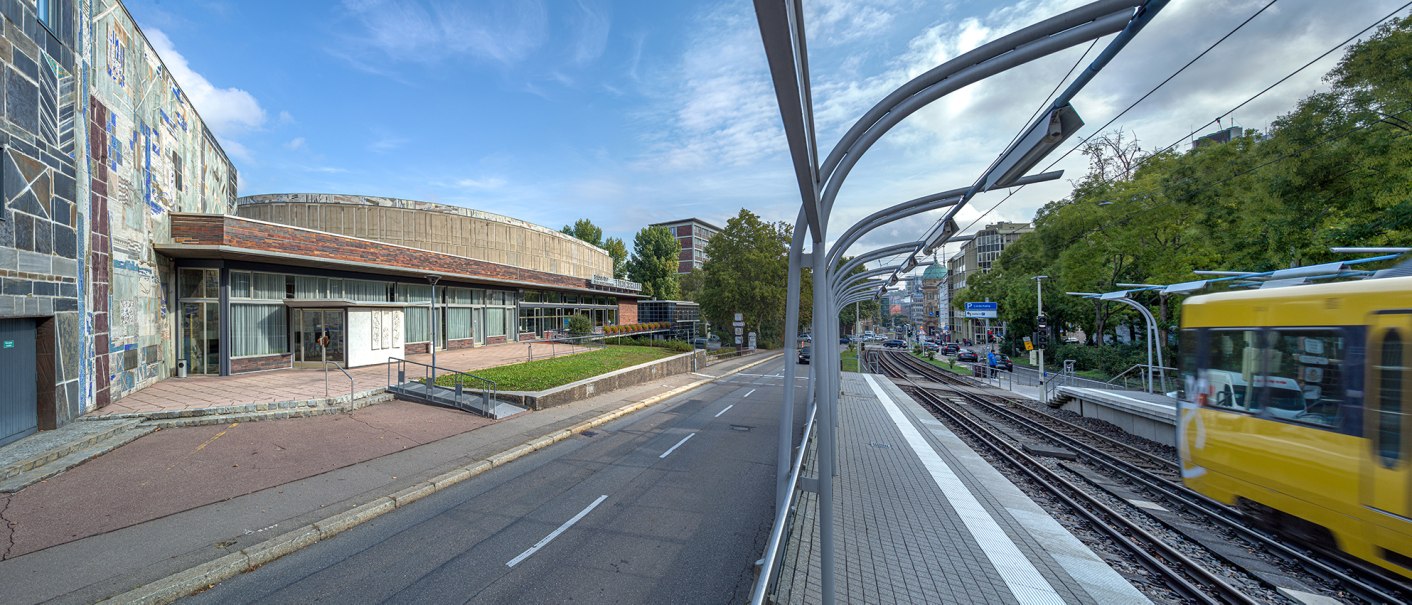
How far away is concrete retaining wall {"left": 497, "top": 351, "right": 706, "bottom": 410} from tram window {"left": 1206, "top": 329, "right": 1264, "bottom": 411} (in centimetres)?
1344

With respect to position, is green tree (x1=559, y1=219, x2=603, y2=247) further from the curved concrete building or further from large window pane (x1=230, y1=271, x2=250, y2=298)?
large window pane (x1=230, y1=271, x2=250, y2=298)

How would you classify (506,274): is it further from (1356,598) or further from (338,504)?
(1356,598)

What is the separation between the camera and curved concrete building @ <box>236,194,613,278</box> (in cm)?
3759

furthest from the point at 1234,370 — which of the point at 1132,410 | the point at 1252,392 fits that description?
the point at 1132,410

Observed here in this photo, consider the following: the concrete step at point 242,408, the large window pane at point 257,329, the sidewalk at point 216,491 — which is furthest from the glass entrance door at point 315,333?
the sidewalk at point 216,491

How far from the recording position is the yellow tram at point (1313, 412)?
4.52 meters

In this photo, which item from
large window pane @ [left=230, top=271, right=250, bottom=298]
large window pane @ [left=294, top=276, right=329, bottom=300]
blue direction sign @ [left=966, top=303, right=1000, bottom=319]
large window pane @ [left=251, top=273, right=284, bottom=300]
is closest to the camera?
large window pane @ [left=230, top=271, right=250, bottom=298]

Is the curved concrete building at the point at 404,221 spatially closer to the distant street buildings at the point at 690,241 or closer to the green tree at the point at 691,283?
the green tree at the point at 691,283

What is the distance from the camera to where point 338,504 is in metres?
6.58

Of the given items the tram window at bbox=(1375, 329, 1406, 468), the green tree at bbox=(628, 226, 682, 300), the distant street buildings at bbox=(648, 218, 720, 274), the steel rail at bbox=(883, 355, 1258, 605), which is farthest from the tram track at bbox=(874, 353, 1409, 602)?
the distant street buildings at bbox=(648, 218, 720, 274)

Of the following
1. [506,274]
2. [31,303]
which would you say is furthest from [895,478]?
[506,274]

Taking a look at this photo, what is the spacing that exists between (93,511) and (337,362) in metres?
13.0

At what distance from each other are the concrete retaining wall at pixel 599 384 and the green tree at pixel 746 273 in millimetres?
18588

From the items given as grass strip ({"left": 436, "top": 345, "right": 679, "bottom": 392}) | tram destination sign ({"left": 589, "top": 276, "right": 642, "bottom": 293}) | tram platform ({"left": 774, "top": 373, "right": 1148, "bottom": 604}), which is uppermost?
tram destination sign ({"left": 589, "top": 276, "right": 642, "bottom": 293})
